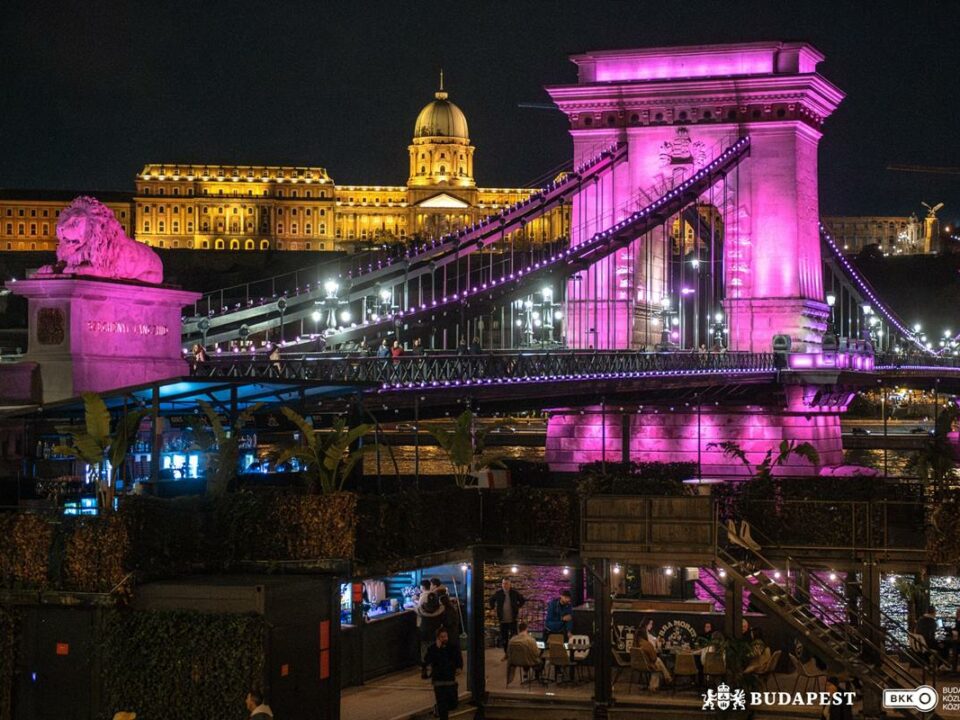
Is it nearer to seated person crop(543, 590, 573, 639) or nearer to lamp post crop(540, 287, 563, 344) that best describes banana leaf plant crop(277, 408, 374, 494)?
seated person crop(543, 590, 573, 639)

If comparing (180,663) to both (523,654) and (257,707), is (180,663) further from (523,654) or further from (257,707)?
(523,654)

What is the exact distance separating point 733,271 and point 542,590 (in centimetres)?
3102

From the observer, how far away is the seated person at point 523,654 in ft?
92.9

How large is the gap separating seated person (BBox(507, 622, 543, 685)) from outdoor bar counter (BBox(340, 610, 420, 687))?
1.68 m

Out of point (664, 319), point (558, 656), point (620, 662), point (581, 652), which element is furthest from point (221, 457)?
point (664, 319)

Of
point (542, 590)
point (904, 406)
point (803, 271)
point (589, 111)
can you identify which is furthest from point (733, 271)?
point (904, 406)

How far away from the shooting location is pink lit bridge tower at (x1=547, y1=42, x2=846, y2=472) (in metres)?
69.2

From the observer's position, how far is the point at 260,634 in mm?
21328

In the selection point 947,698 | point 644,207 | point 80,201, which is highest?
point 644,207

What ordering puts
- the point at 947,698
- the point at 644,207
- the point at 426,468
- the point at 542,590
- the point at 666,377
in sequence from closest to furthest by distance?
the point at 947,698
the point at 542,590
the point at 666,377
the point at 644,207
the point at 426,468

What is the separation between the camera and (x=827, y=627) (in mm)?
26906

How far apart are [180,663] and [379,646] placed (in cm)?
713

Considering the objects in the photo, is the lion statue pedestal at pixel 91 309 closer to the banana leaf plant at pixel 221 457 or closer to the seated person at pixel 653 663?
the banana leaf plant at pixel 221 457

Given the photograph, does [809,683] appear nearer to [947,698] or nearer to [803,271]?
[947,698]
